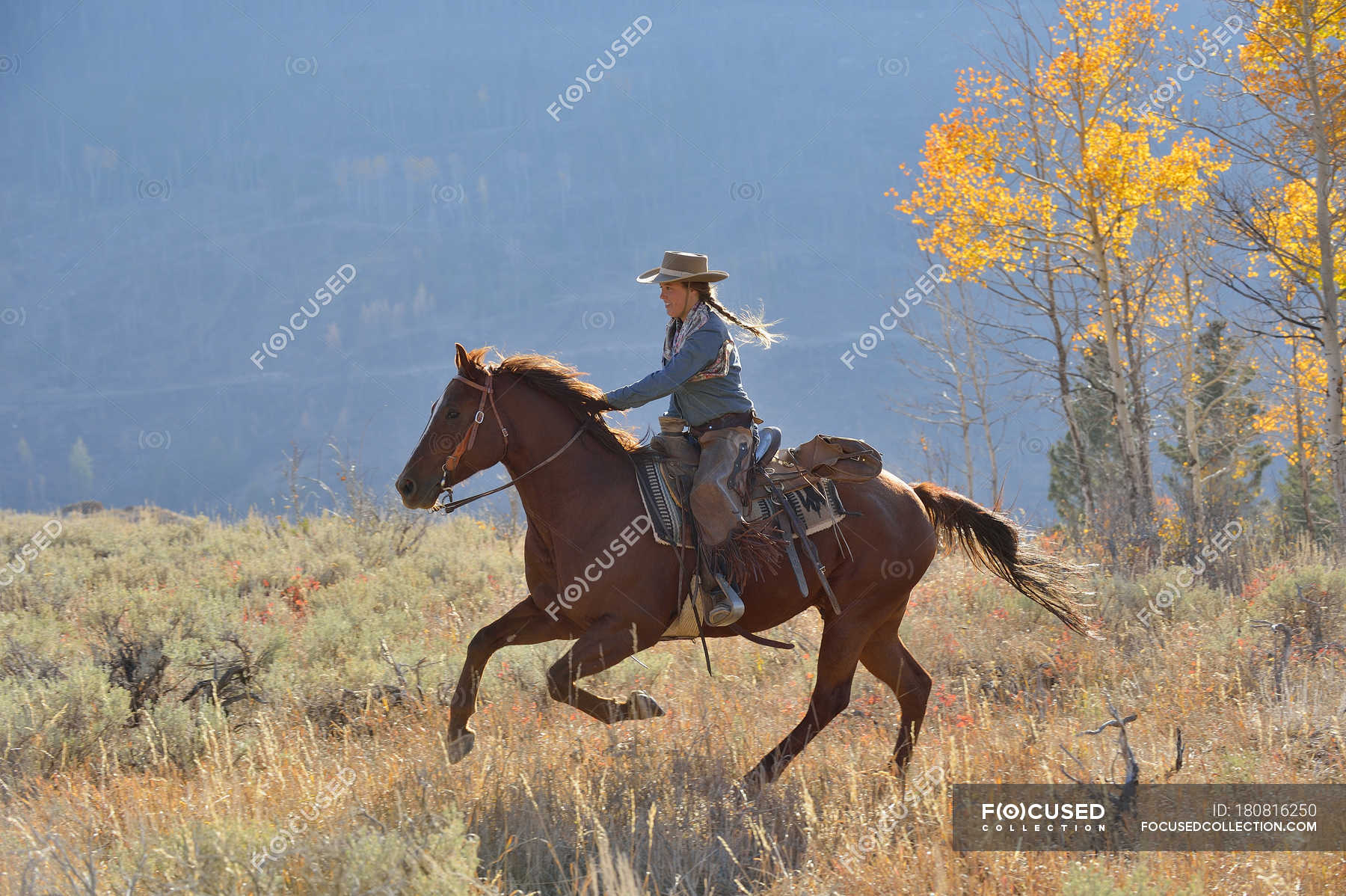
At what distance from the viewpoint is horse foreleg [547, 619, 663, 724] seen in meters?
4.86

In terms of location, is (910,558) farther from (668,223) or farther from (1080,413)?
(668,223)

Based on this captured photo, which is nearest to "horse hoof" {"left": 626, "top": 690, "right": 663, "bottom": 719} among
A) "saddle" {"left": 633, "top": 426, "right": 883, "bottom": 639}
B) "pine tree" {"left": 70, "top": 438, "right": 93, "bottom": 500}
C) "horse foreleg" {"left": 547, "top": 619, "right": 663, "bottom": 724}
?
"horse foreleg" {"left": 547, "top": 619, "right": 663, "bottom": 724}

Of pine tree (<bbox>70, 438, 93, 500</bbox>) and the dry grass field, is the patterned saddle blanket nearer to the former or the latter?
the dry grass field

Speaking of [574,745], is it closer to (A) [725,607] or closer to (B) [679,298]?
(A) [725,607]

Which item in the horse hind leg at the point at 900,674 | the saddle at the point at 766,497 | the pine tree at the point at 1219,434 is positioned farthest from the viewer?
the pine tree at the point at 1219,434

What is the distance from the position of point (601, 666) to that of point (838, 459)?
1830 mm

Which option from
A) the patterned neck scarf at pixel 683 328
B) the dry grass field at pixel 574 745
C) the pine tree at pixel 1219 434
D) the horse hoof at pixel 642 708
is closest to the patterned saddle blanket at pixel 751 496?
the patterned neck scarf at pixel 683 328

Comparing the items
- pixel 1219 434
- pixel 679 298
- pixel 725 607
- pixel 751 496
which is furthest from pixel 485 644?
pixel 1219 434

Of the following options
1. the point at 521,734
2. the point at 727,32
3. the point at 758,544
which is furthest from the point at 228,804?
the point at 727,32

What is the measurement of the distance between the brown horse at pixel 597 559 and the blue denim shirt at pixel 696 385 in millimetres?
291

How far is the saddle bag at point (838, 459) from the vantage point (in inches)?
223

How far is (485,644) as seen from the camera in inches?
201

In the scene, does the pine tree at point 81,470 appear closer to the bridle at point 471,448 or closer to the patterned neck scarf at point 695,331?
the bridle at point 471,448

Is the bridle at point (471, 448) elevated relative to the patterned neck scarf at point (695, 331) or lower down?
lower down
